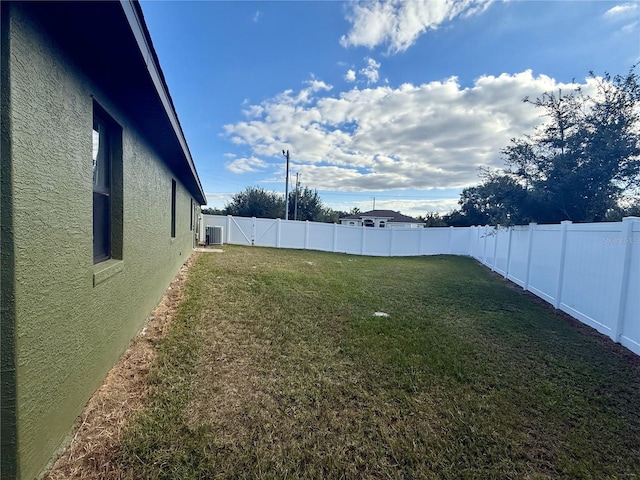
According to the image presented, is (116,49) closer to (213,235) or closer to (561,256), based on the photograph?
(561,256)

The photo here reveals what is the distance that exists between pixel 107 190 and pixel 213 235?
13.2 meters

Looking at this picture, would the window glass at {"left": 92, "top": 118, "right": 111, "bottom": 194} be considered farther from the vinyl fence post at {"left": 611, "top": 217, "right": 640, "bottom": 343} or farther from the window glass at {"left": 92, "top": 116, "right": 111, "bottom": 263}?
the vinyl fence post at {"left": 611, "top": 217, "right": 640, "bottom": 343}

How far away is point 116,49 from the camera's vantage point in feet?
7.36

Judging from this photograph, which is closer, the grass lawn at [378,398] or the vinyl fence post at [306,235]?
the grass lawn at [378,398]

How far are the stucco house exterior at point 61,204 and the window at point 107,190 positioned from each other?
0.01m

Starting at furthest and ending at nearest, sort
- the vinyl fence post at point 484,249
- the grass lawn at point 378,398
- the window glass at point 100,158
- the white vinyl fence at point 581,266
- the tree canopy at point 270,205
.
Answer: the tree canopy at point 270,205 → the vinyl fence post at point 484,249 → the white vinyl fence at point 581,266 → the window glass at point 100,158 → the grass lawn at point 378,398

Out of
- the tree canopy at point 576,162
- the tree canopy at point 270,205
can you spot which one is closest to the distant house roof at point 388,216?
the tree canopy at point 270,205

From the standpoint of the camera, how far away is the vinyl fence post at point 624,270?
4297mm

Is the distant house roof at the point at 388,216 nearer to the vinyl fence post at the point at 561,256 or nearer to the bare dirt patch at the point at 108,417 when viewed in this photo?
the vinyl fence post at the point at 561,256

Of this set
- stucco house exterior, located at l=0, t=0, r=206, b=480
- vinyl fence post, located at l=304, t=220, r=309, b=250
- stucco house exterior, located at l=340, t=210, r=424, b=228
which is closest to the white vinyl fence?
stucco house exterior, located at l=0, t=0, r=206, b=480

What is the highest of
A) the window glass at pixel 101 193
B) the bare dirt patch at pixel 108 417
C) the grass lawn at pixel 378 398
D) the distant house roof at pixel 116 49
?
the distant house roof at pixel 116 49

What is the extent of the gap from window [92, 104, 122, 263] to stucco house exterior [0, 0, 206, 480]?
1cm

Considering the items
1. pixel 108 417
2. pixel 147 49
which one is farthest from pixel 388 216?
pixel 108 417

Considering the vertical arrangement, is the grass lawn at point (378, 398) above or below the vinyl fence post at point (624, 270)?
below
